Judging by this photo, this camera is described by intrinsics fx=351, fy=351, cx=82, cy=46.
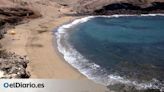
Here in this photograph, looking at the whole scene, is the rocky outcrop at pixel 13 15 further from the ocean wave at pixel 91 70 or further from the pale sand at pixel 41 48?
the ocean wave at pixel 91 70

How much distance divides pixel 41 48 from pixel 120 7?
38.7m

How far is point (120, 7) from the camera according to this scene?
3174 inches

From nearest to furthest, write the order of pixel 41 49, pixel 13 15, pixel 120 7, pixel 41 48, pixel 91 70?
pixel 91 70
pixel 41 49
pixel 41 48
pixel 13 15
pixel 120 7

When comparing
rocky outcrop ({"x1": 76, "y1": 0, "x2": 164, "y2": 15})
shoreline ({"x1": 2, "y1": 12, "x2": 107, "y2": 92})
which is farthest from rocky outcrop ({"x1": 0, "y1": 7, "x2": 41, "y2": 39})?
rocky outcrop ({"x1": 76, "y1": 0, "x2": 164, "y2": 15})

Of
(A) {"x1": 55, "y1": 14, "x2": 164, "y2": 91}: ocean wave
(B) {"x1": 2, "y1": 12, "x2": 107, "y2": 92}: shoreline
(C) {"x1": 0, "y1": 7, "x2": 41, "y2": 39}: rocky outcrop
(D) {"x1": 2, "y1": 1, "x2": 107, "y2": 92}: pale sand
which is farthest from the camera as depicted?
(C) {"x1": 0, "y1": 7, "x2": 41, "y2": 39}: rocky outcrop

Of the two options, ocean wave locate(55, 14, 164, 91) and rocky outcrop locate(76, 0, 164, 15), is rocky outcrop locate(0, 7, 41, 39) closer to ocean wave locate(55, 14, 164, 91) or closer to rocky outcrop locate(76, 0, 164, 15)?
ocean wave locate(55, 14, 164, 91)

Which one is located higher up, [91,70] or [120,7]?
[120,7]

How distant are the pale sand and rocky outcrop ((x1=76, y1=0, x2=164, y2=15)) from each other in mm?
11743

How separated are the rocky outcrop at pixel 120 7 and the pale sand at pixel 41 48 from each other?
38.5 ft

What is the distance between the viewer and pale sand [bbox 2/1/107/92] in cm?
3536

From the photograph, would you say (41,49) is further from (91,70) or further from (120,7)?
(120,7)

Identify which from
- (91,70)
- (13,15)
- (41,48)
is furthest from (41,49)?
(13,15)

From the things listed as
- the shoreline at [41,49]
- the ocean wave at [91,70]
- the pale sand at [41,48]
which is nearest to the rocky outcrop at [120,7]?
the pale sand at [41,48]

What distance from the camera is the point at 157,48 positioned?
153ft
